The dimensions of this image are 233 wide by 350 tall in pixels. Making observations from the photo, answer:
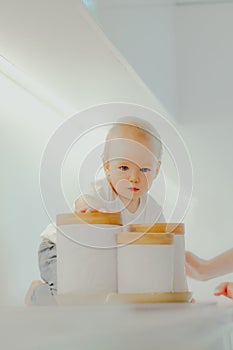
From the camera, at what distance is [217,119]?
2150 mm

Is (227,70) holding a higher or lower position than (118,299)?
higher

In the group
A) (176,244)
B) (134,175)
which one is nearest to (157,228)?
(176,244)

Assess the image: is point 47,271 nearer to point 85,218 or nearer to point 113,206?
point 113,206

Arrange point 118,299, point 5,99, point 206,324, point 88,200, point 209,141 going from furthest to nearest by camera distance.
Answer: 1. point 209,141
2. point 5,99
3. point 88,200
4. point 118,299
5. point 206,324

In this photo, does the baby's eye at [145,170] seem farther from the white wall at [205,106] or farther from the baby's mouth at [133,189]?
the white wall at [205,106]

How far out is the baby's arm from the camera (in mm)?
1378

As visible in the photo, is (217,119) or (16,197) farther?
(217,119)

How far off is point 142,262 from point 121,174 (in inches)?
13.5

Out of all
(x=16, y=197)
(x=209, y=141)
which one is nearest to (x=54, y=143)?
(x=16, y=197)

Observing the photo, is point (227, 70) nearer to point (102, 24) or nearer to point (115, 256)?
point (102, 24)

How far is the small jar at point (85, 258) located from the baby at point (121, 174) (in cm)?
25

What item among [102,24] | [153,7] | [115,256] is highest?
[153,7]

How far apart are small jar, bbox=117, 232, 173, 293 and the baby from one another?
0.26 m

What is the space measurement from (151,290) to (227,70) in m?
1.43
